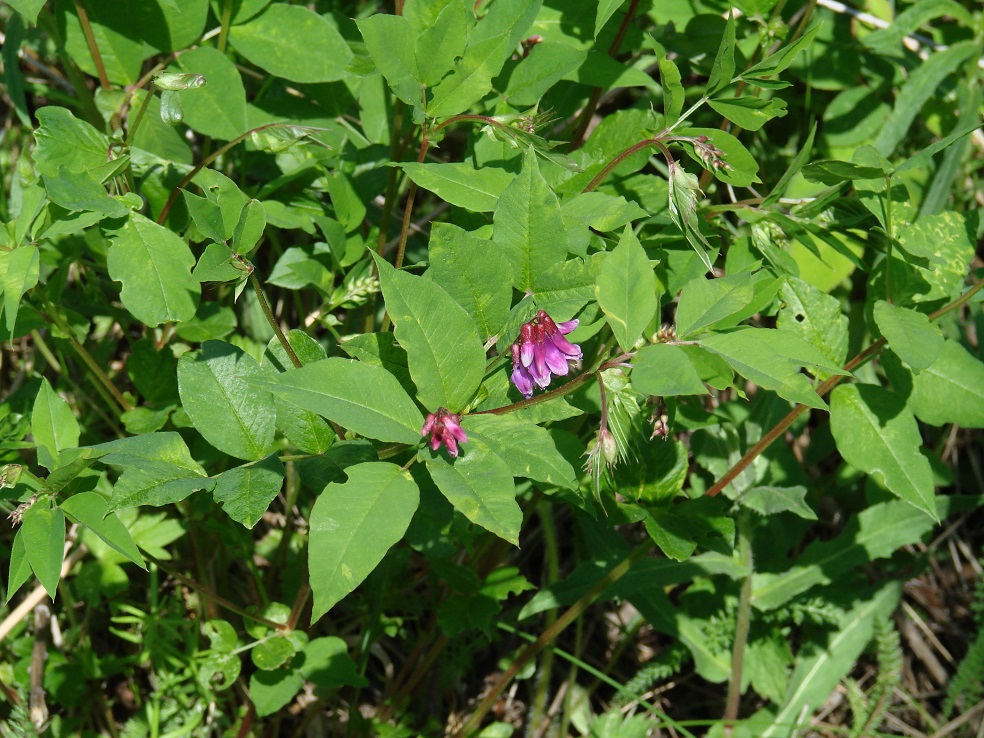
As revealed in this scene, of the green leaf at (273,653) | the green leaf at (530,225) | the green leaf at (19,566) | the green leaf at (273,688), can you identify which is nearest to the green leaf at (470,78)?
the green leaf at (530,225)

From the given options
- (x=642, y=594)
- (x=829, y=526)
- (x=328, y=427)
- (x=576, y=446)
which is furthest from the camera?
(x=829, y=526)

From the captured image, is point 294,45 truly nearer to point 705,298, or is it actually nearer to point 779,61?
point 779,61

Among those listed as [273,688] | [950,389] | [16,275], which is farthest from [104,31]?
[950,389]

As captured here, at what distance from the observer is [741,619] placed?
2.69 meters

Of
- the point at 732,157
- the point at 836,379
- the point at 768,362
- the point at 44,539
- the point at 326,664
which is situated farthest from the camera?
the point at 326,664

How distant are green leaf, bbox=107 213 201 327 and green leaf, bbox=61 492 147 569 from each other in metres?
0.43

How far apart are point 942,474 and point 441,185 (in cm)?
180

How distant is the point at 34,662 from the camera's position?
2.55 meters

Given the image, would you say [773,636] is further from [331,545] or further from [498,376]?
[331,545]

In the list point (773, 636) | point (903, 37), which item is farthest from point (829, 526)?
point (903, 37)

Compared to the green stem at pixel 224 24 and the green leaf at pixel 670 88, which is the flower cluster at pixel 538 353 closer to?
the green leaf at pixel 670 88

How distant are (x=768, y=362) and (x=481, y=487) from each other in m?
0.52

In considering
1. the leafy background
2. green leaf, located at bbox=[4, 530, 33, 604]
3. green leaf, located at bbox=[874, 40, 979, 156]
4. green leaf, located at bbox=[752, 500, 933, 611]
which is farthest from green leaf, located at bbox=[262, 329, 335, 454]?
green leaf, located at bbox=[874, 40, 979, 156]

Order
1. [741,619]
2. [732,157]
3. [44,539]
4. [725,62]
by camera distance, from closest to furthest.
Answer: [44,539] < [725,62] < [732,157] < [741,619]
